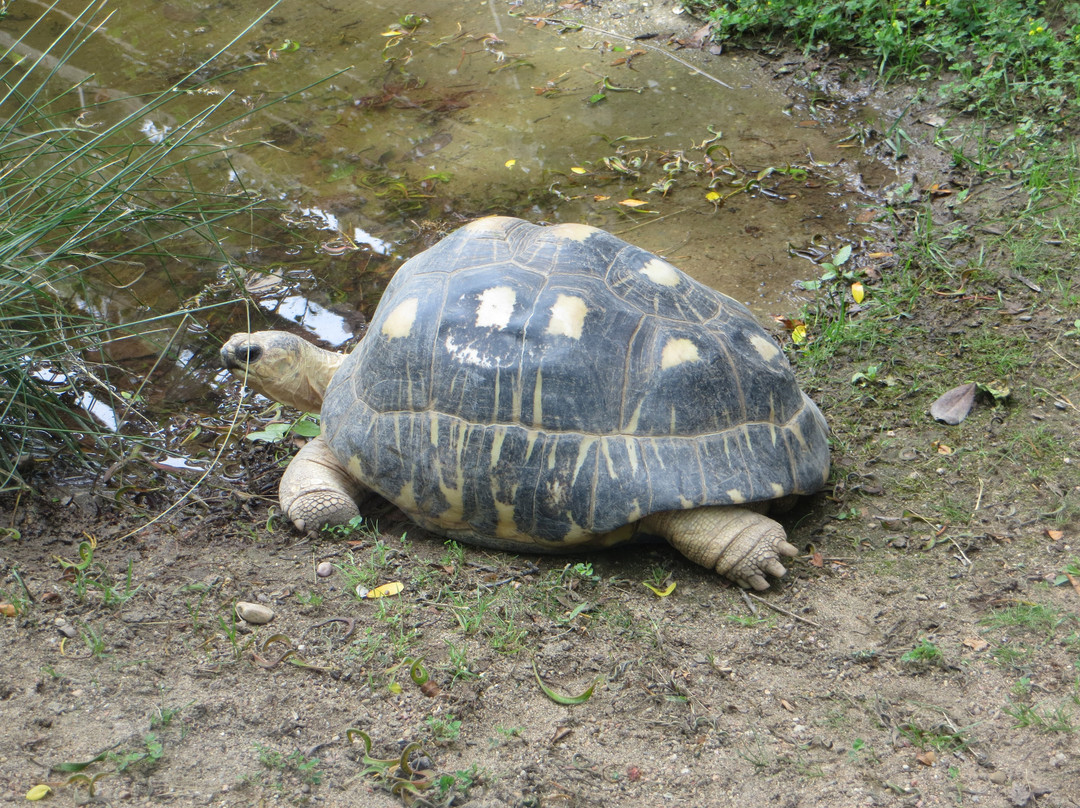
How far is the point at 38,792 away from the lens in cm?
187

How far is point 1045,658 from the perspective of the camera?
94.0 inches

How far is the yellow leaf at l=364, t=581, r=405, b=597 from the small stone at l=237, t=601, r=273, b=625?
336mm

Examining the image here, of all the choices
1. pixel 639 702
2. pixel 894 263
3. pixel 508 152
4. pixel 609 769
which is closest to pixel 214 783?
pixel 609 769

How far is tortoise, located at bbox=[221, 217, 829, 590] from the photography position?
2918mm

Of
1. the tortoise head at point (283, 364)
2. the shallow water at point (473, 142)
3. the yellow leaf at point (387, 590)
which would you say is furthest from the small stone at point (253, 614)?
the shallow water at point (473, 142)

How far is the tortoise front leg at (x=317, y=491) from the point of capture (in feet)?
11.0

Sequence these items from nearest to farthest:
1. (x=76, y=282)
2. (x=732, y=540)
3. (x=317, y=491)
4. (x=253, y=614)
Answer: (x=253, y=614) → (x=732, y=540) → (x=317, y=491) → (x=76, y=282)

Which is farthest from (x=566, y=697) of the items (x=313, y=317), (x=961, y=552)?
→ (x=313, y=317)

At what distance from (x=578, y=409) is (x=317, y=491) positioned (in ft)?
3.81

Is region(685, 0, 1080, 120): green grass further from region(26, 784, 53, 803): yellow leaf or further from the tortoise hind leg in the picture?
region(26, 784, 53, 803): yellow leaf

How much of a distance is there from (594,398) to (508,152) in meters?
3.33

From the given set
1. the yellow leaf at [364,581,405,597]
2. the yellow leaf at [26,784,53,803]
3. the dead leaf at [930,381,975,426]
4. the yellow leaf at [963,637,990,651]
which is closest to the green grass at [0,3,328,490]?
the yellow leaf at [364,581,405,597]

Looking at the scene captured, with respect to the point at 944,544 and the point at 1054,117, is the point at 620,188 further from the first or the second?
the point at 944,544

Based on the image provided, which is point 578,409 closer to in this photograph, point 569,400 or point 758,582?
point 569,400
